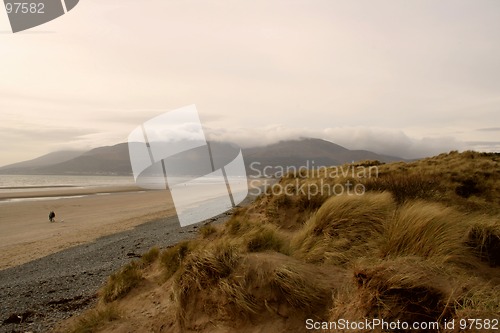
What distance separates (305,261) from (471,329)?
2.53 metres

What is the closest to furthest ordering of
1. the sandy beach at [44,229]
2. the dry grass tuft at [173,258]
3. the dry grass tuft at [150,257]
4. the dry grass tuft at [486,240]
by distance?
the dry grass tuft at [486,240], the dry grass tuft at [173,258], the dry grass tuft at [150,257], the sandy beach at [44,229]

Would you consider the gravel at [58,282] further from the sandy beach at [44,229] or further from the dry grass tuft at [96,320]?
the sandy beach at [44,229]

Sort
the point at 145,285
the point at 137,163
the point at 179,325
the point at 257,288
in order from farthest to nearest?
1. the point at 137,163
2. the point at 145,285
3. the point at 179,325
4. the point at 257,288

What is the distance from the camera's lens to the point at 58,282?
7.99m

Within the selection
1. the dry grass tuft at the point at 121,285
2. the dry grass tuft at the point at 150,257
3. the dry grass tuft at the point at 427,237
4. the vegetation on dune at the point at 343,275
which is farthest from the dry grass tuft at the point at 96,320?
the dry grass tuft at the point at 427,237

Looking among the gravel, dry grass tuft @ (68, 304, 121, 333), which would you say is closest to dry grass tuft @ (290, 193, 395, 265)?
dry grass tuft @ (68, 304, 121, 333)

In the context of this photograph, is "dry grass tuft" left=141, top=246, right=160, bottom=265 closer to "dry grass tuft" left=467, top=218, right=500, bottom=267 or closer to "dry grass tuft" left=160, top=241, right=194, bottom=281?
"dry grass tuft" left=160, top=241, right=194, bottom=281

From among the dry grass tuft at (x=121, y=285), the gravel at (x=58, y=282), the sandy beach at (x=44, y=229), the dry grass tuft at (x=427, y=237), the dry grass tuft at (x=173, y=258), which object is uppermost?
the dry grass tuft at (x=427, y=237)

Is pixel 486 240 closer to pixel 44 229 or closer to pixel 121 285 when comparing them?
pixel 121 285

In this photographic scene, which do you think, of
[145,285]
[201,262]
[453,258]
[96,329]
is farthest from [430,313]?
[145,285]

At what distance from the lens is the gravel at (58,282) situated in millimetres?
5895

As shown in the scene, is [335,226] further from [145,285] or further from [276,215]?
[145,285]

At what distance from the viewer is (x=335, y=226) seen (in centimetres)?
551

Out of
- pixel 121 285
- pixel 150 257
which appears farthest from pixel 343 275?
pixel 150 257
